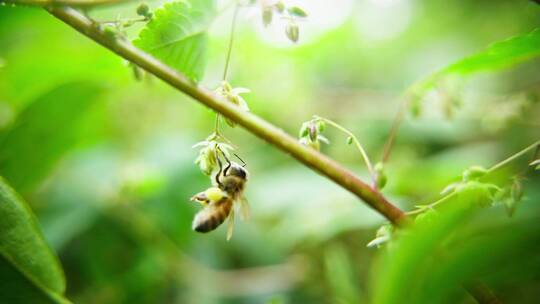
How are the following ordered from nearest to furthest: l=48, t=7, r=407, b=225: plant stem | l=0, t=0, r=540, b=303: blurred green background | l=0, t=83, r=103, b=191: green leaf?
l=48, t=7, r=407, b=225: plant stem, l=0, t=83, r=103, b=191: green leaf, l=0, t=0, r=540, b=303: blurred green background

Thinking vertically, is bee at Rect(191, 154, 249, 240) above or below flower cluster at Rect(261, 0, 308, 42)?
below

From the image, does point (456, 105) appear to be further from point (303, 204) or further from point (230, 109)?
point (303, 204)

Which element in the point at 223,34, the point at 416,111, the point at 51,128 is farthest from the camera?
the point at 223,34

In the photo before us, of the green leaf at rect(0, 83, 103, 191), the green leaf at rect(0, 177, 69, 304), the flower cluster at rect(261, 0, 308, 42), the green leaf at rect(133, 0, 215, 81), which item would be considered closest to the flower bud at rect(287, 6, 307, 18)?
the flower cluster at rect(261, 0, 308, 42)

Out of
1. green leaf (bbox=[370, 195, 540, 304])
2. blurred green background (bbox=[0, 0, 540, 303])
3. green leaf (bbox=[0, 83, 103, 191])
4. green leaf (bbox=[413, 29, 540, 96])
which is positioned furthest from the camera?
blurred green background (bbox=[0, 0, 540, 303])

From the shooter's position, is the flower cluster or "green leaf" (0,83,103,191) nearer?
the flower cluster

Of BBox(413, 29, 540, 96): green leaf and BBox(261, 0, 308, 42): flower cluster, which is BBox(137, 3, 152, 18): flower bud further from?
BBox(413, 29, 540, 96): green leaf

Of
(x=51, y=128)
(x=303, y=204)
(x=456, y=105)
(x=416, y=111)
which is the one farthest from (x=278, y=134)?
(x=303, y=204)
